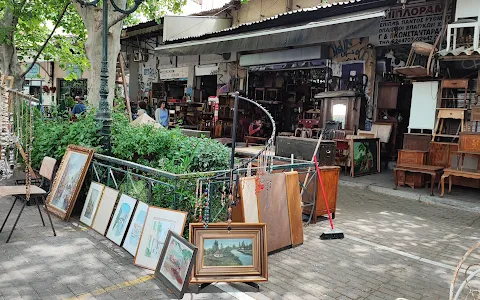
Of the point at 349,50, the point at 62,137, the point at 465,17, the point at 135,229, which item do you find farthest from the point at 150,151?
the point at 349,50

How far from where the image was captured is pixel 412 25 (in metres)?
10.8

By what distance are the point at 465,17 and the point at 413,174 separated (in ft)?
12.6

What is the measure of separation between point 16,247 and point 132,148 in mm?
2205

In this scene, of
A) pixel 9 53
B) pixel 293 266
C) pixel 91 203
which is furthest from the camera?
pixel 9 53

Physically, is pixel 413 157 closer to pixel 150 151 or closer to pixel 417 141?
pixel 417 141

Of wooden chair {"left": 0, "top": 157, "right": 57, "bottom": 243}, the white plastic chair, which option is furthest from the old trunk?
the white plastic chair

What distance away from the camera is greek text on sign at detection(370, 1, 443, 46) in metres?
10.3

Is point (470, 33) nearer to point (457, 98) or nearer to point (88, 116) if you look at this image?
point (457, 98)

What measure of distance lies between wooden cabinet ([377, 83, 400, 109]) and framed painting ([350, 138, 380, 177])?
1312mm

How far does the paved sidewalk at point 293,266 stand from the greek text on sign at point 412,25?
615cm

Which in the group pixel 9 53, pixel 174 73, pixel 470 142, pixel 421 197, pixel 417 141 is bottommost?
pixel 421 197

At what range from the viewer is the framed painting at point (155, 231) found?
13.9 feet

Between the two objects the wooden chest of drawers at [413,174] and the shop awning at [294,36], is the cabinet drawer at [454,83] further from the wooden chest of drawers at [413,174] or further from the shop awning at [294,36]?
the shop awning at [294,36]

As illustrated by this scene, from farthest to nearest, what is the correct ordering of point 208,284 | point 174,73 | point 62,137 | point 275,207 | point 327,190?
point 174,73
point 62,137
point 327,190
point 275,207
point 208,284
